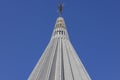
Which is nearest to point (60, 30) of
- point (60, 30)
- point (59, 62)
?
point (60, 30)

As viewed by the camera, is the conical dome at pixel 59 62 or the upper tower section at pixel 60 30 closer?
the conical dome at pixel 59 62

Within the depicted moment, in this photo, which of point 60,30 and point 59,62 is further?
point 60,30

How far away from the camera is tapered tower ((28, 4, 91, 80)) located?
29750 millimetres

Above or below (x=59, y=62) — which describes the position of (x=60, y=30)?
above

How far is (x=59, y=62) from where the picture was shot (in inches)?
1243

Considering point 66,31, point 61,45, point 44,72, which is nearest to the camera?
point 44,72

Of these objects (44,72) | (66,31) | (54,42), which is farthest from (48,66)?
(66,31)

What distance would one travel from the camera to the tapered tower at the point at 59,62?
29.8m

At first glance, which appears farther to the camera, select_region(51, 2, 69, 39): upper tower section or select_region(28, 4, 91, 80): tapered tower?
select_region(51, 2, 69, 39): upper tower section

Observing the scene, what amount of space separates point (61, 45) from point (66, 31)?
11.8ft

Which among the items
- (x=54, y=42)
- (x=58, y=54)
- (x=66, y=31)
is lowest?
(x=58, y=54)

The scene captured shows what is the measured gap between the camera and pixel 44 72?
30.5 meters

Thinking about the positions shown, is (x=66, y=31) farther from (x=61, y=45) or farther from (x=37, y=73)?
(x=37, y=73)

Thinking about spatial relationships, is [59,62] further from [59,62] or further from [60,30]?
[60,30]
